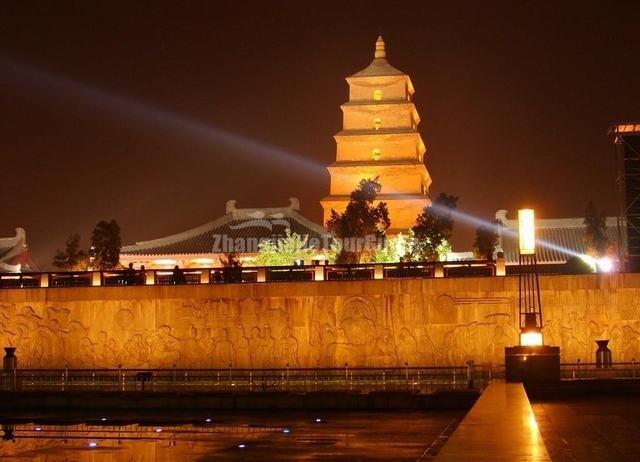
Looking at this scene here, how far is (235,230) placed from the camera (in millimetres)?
44938

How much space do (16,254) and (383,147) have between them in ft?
59.7

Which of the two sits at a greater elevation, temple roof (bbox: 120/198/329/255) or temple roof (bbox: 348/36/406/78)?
temple roof (bbox: 348/36/406/78)

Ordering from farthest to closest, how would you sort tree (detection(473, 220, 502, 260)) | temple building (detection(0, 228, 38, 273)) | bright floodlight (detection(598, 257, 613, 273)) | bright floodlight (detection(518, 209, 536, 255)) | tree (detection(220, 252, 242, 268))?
1. temple building (detection(0, 228, 38, 273))
2. tree (detection(220, 252, 242, 268))
3. tree (detection(473, 220, 502, 260))
4. bright floodlight (detection(598, 257, 613, 273))
5. bright floodlight (detection(518, 209, 536, 255))

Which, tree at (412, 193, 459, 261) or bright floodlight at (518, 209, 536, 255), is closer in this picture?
bright floodlight at (518, 209, 536, 255)

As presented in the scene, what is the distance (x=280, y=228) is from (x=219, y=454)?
31528 mm

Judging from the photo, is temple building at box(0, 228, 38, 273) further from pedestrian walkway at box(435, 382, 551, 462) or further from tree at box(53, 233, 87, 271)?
pedestrian walkway at box(435, 382, 551, 462)

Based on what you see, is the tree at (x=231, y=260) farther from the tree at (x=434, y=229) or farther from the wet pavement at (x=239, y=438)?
the wet pavement at (x=239, y=438)

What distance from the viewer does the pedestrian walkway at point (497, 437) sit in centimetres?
820

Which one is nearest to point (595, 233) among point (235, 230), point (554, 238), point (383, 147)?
point (554, 238)

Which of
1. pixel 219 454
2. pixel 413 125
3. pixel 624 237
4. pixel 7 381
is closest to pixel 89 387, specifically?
pixel 7 381

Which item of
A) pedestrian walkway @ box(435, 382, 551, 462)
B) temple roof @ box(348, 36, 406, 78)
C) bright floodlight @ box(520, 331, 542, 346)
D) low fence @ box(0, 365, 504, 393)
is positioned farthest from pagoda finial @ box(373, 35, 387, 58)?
pedestrian walkway @ box(435, 382, 551, 462)

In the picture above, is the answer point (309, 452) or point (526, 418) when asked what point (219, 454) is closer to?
point (309, 452)

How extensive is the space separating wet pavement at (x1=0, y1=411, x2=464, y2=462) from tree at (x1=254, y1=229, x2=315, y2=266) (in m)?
18.6

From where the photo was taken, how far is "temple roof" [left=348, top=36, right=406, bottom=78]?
43.3 meters
